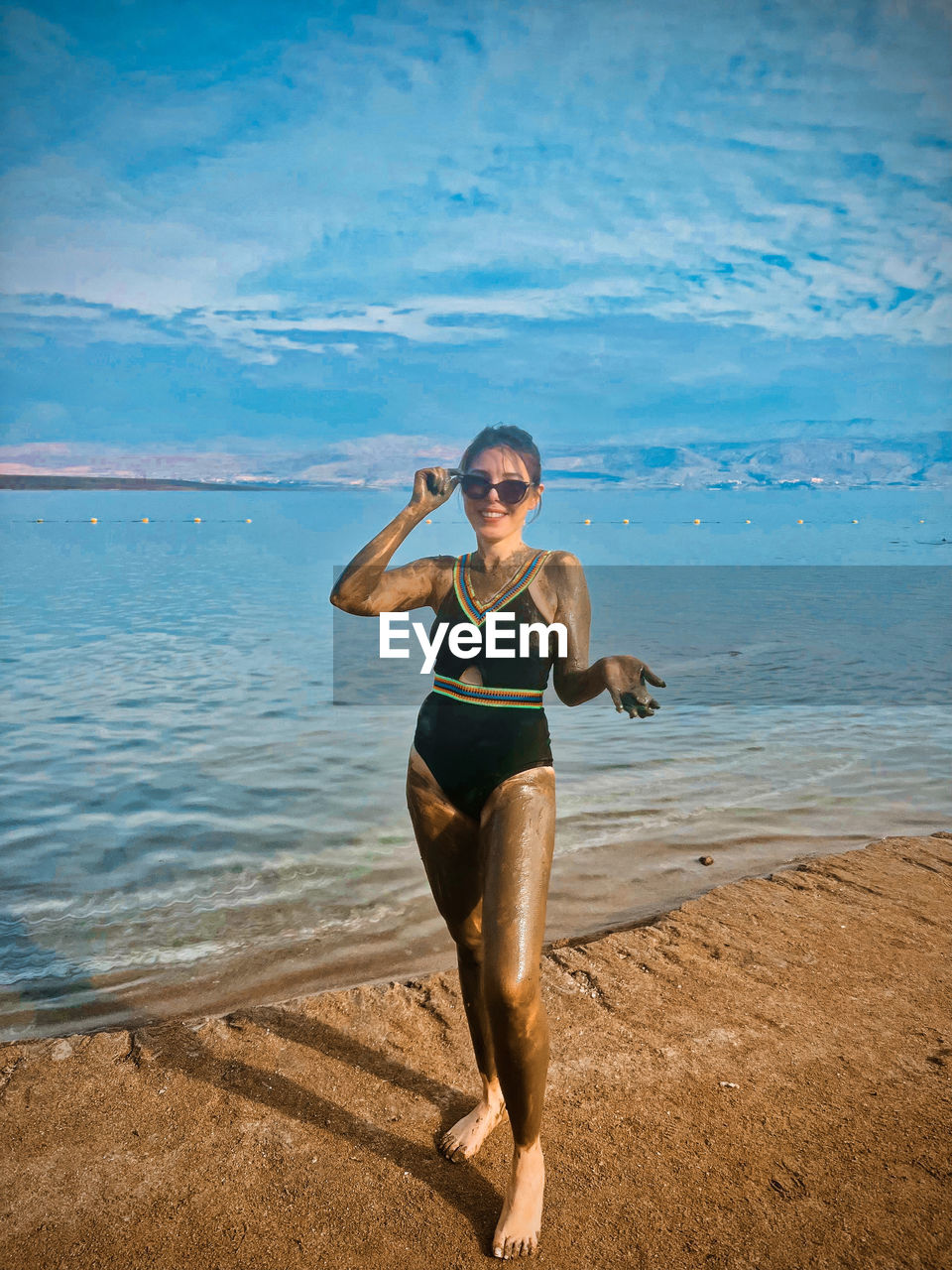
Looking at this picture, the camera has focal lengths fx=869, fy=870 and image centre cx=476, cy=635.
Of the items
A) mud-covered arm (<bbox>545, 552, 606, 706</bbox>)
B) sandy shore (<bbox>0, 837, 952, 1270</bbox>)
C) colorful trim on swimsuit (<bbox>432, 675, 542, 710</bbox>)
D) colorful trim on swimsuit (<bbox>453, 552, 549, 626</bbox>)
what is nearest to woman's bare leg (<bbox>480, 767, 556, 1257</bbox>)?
sandy shore (<bbox>0, 837, 952, 1270</bbox>)

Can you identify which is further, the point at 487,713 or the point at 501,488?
the point at 501,488

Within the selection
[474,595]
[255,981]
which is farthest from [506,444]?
[255,981]

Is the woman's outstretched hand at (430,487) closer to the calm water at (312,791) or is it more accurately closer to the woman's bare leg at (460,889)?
the woman's bare leg at (460,889)

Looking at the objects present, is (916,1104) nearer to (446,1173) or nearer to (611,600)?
(446,1173)

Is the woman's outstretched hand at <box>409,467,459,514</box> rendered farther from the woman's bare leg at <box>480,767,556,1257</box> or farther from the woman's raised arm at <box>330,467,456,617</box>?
the woman's bare leg at <box>480,767,556,1257</box>

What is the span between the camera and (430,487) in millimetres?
3777

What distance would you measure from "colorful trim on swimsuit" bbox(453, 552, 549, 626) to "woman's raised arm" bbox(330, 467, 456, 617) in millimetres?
177

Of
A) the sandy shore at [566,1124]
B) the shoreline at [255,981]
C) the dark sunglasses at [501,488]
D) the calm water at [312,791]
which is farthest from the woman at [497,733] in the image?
the calm water at [312,791]

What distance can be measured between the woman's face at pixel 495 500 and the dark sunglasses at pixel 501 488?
0.05 ft

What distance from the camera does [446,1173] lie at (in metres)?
3.85

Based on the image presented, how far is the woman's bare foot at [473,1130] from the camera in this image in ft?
12.9

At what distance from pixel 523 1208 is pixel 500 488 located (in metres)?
2.95

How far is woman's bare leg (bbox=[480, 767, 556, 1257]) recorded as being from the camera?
3.27 meters

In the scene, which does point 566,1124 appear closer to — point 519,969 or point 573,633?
point 519,969
